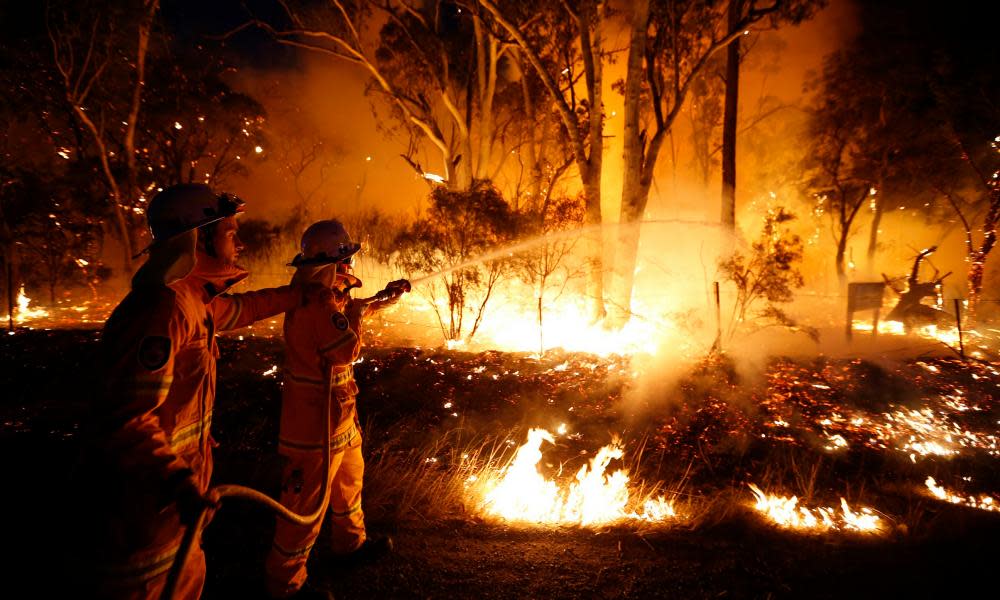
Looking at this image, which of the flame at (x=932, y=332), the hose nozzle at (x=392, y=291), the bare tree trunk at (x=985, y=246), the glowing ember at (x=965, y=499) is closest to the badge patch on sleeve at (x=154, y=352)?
the hose nozzle at (x=392, y=291)

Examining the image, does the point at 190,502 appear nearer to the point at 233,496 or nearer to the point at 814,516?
the point at 233,496

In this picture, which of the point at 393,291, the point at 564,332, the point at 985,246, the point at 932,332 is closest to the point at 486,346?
the point at 564,332

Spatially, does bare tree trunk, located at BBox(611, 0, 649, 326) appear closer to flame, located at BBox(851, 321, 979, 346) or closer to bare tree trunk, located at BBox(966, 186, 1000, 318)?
flame, located at BBox(851, 321, 979, 346)

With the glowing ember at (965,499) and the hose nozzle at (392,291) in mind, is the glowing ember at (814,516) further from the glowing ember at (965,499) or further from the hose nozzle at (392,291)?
the hose nozzle at (392,291)

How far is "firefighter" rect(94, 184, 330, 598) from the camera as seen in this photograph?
1.63 metres

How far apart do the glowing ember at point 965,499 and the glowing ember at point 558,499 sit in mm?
3546

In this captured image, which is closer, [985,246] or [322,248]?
[322,248]

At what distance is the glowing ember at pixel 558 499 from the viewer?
395 centimetres

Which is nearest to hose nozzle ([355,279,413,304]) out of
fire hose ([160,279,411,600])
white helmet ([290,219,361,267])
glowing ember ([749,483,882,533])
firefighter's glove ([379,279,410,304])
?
firefighter's glove ([379,279,410,304])

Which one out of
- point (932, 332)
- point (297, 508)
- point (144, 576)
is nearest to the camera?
point (144, 576)

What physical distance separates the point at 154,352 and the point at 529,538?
2960 millimetres

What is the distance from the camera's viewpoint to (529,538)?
358cm

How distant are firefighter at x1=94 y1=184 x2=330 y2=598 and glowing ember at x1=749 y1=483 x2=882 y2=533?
178 inches

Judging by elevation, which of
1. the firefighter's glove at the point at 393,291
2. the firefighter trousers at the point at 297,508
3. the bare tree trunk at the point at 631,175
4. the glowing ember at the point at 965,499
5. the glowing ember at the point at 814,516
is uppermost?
the bare tree trunk at the point at 631,175
